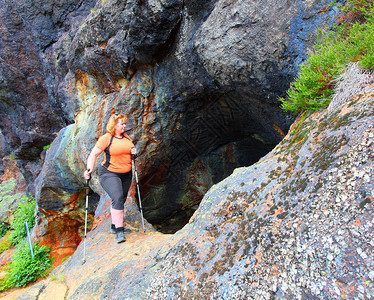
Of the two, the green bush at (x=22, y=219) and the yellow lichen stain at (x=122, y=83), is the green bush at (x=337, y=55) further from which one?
the green bush at (x=22, y=219)

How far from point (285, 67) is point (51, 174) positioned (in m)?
9.36

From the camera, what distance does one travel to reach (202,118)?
758 cm

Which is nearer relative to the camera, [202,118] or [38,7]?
[202,118]

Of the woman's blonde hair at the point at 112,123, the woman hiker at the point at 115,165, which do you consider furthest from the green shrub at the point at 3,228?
the woman's blonde hair at the point at 112,123

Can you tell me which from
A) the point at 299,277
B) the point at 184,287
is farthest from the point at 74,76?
the point at 299,277

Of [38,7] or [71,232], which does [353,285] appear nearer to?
[71,232]

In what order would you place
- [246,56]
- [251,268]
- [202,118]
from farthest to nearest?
[202,118] < [246,56] < [251,268]

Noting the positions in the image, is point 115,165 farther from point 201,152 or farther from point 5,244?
point 5,244

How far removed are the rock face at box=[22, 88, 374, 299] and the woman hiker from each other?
49.0 inches

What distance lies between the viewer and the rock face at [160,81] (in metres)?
4.70

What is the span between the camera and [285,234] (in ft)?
6.84

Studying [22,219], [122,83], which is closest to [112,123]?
[122,83]

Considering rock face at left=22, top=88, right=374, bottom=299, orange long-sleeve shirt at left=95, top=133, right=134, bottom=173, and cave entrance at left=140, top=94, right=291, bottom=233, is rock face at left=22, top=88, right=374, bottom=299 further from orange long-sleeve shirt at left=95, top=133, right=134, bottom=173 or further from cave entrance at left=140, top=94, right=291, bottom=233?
cave entrance at left=140, top=94, right=291, bottom=233

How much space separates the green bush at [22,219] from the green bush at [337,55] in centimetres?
1471
